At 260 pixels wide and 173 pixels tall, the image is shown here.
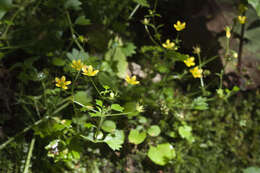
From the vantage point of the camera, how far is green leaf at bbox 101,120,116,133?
1.23m

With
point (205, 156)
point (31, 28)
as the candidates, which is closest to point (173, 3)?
point (31, 28)

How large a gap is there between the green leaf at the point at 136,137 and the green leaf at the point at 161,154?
0.11m

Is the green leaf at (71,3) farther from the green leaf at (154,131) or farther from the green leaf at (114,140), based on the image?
the green leaf at (154,131)

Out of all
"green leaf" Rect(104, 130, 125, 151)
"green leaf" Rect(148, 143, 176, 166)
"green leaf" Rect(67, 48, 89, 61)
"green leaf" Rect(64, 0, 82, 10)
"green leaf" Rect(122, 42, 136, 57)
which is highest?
"green leaf" Rect(64, 0, 82, 10)

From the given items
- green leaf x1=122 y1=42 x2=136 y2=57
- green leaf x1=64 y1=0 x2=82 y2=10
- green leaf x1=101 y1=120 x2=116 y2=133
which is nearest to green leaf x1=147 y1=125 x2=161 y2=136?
green leaf x1=101 y1=120 x2=116 y2=133

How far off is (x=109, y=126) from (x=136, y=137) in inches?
10.8

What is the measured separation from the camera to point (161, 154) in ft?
5.11

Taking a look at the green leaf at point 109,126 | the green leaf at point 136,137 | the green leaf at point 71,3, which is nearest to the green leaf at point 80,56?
the green leaf at point 71,3

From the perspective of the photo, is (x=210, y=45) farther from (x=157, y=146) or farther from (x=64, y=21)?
(x=64, y=21)

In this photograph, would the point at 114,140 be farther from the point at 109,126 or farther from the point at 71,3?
the point at 71,3

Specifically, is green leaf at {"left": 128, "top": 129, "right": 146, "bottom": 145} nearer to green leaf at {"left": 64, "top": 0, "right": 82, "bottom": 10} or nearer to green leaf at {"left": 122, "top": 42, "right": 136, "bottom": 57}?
green leaf at {"left": 122, "top": 42, "right": 136, "bottom": 57}

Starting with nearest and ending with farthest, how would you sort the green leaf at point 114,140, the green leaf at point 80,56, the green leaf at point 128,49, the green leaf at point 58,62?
the green leaf at point 114,140
the green leaf at point 80,56
the green leaf at point 58,62
the green leaf at point 128,49

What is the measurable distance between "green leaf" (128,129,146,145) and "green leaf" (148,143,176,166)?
0.36ft

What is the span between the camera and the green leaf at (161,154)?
1.54m
